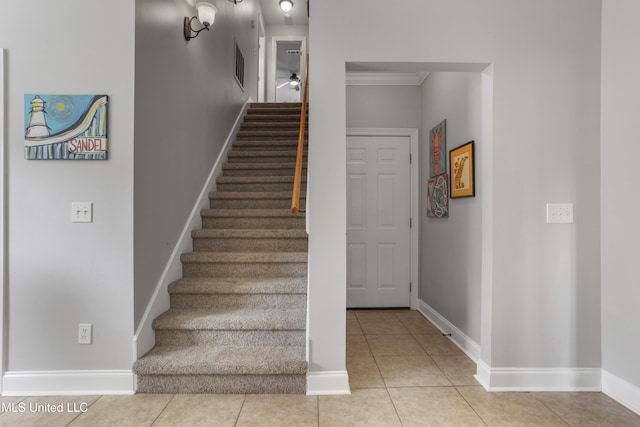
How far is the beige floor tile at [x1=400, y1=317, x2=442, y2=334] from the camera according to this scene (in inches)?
125

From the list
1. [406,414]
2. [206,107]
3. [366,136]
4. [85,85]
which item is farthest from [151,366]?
[366,136]

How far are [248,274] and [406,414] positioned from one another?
1.47 m

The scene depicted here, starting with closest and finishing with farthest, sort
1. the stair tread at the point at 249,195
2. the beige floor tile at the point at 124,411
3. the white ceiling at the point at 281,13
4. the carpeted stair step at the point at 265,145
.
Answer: the beige floor tile at the point at 124,411
the stair tread at the point at 249,195
the carpeted stair step at the point at 265,145
the white ceiling at the point at 281,13

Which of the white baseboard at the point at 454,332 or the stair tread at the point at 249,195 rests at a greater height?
the stair tread at the point at 249,195

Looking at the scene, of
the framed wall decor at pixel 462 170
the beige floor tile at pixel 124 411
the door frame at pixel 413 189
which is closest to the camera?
the beige floor tile at pixel 124 411

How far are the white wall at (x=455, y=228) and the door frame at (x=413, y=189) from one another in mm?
71

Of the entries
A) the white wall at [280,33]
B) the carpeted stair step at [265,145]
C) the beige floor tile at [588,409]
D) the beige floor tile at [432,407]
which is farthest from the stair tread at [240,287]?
the white wall at [280,33]

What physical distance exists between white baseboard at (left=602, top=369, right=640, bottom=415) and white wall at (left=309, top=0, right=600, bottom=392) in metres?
0.10

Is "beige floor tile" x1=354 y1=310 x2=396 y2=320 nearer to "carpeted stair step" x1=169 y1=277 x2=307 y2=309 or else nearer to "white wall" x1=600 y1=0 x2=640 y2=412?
"carpeted stair step" x1=169 y1=277 x2=307 y2=309

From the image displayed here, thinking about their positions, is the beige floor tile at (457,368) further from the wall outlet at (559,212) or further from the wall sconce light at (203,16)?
the wall sconce light at (203,16)

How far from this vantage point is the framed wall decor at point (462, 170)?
103 inches

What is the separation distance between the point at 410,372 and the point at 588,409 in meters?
0.97

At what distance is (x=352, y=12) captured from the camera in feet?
6.93

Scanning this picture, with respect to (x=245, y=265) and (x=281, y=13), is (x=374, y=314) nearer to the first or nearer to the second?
(x=245, y=265)
